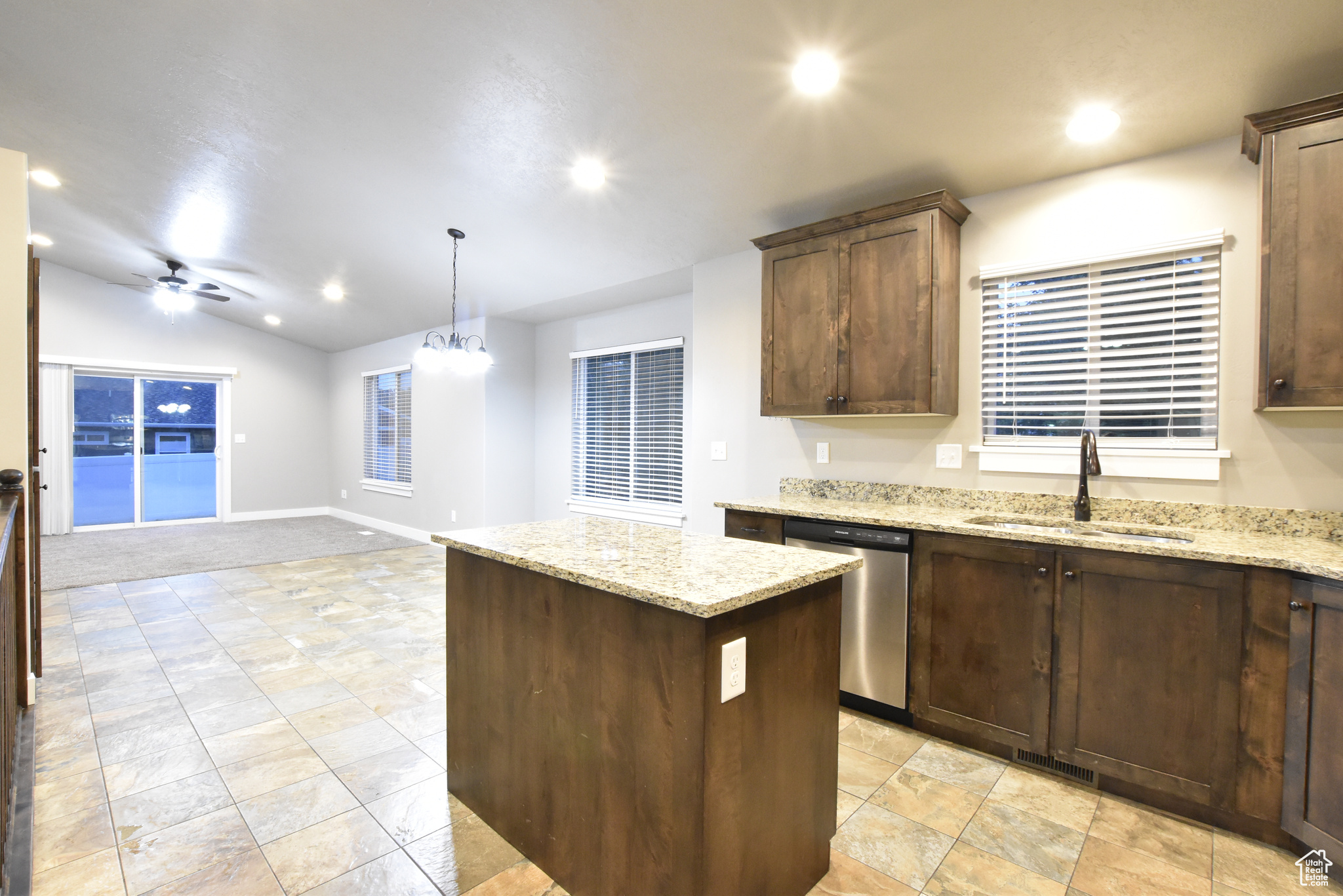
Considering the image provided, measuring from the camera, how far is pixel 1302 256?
6.51ft

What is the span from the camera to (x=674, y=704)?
4.43 feet

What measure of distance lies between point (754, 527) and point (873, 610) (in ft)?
2.26

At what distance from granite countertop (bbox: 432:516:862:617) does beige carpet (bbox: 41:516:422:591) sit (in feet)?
16.7

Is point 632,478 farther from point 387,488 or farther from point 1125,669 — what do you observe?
point 387,488

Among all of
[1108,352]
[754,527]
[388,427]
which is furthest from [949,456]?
[388,427]

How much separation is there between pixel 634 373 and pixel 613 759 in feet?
13.6

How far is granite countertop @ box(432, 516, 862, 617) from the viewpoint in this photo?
133 cm

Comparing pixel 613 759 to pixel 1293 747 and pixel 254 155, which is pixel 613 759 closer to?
pixel 1293 747

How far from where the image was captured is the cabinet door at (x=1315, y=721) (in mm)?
1670

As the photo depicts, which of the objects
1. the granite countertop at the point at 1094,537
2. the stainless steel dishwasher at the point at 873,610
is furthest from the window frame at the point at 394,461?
the stainless steel dishwasher at the point at 873,610

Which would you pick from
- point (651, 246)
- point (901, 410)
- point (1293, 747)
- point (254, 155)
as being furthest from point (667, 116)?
point (1293, 747)

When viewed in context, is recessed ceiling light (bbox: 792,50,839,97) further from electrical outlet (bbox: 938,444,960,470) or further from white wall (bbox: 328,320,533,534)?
white wall (bbox: 328,320,533,534)

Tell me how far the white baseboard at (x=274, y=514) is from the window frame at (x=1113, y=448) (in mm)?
9090

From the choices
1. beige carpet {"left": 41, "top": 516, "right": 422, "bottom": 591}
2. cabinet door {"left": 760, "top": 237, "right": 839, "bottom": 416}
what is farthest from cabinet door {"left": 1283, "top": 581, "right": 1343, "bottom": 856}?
beige carpet {"left": 41, "top": 516, "right": 422, "bottom": 591}
